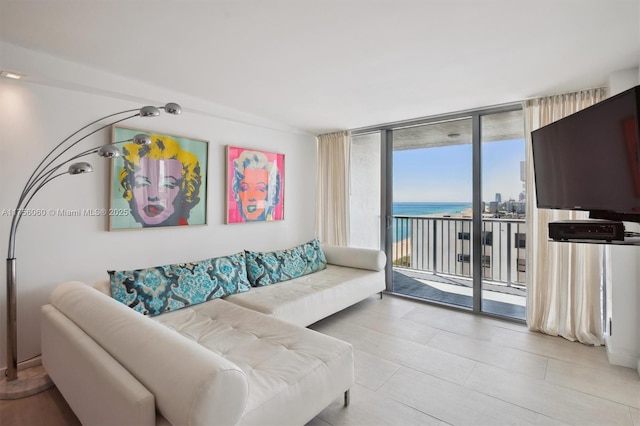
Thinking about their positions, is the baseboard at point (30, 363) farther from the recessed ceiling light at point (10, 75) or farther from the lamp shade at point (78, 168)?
the recessed ceiling light at point (10, 75)

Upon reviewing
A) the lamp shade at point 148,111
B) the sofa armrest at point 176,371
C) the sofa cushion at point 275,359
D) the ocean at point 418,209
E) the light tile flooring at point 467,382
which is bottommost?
the light tile flooring at point 467,382

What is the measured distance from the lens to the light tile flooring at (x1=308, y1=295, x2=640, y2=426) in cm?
180

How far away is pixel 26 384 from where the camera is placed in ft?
6.54

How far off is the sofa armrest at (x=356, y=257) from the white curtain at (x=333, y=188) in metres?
0.34

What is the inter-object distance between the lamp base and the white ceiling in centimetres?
226

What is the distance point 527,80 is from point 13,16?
3.63 metres

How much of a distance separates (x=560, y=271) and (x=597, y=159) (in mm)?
1696

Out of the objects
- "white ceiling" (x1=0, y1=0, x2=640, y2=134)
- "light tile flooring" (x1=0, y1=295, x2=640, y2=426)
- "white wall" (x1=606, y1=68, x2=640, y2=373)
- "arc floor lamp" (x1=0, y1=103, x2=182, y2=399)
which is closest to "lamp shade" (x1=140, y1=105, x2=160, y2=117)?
"arc floor lamp" (x1=0, y1=103, x2=182, y2=399)

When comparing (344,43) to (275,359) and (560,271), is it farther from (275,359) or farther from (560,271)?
(560,271)

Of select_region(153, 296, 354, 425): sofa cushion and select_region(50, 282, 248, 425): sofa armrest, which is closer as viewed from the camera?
select_region(50, 282, 248, 425): sofa armrest

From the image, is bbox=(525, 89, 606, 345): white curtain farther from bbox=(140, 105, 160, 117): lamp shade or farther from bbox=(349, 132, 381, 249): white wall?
bbox=(140, 105, 160, 117): lamp shade

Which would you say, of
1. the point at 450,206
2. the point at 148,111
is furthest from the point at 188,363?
the point at 450,206

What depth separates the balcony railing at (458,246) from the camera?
4105 mm

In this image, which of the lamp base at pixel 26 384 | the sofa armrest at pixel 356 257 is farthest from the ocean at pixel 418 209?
the lamp base at pixel 26 384
